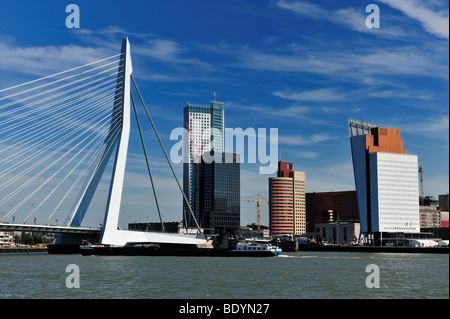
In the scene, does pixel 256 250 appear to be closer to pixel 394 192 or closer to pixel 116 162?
pixel 116 162

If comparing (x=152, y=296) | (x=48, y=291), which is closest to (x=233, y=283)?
(x=152, y=296)

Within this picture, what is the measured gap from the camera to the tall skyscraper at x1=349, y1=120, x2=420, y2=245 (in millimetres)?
154250

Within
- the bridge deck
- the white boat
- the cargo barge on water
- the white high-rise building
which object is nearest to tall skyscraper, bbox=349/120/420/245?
the white high-rise building

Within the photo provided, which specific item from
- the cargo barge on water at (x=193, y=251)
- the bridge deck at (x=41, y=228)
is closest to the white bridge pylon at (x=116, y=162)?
the bridge deck at (x=41, y=228)

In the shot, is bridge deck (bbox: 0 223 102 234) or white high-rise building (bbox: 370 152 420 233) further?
white high-rise building (bbox: 370 152 420 233)

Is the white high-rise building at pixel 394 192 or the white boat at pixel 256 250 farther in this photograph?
the white high-rise building at pixel 394 192

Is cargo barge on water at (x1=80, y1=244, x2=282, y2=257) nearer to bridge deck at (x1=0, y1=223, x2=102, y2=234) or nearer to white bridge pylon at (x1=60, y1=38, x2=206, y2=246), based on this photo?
bridge deck at (x1=0, y1=223, x2=102, y2=234)

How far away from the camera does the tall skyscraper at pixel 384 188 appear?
6073 inches

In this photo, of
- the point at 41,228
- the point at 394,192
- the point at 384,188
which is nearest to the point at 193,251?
the point at 41,228

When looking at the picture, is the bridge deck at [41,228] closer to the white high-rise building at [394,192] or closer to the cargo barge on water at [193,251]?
the cargo barge on water at [193,251]
